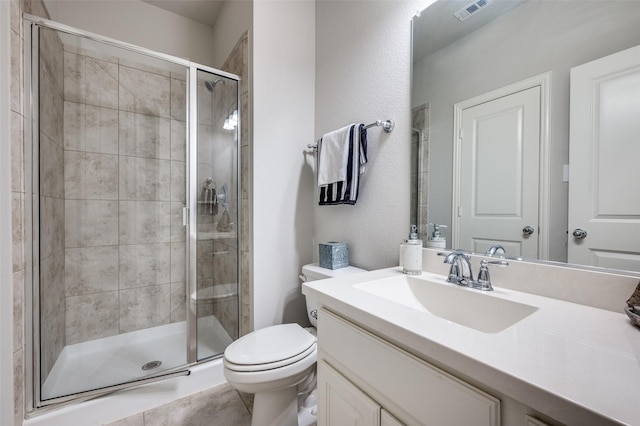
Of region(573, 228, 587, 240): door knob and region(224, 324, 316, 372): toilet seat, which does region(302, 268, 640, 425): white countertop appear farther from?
region(224, 324, 316, 372): toilet seat

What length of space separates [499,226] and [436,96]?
593 millimetres

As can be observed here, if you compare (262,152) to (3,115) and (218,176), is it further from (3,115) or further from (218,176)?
(3,115)

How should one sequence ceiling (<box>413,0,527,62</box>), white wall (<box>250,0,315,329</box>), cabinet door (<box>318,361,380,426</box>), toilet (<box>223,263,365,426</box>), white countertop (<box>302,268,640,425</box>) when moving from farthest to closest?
white wall (<box>250,0,315,329</box>), toilet (<box>223,263,365,426</box>), ceiling (<box>413,0,527,62</box>), cabinet door (<box>318,361,380,426</box>), white countertop (<box>302,268,640,425</box>)

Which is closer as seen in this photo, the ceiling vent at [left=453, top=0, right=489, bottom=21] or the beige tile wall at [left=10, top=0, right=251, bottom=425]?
the ceiling vent at [left=453, top=0, right=489, bottom=21]

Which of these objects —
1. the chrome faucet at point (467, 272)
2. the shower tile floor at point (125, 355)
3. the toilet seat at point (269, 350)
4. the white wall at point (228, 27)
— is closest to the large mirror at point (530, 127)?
the chrome faucet at point (467, 272)

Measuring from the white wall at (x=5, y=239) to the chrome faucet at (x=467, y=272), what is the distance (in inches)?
66.3

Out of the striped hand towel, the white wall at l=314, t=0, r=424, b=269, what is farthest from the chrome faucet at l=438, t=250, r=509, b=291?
the striped hand towel

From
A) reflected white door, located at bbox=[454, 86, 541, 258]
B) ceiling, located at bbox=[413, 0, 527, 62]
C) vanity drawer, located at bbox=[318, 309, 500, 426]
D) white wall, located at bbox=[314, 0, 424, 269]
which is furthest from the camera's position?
white wall, located at bbox=[314, 0, 424, 269]

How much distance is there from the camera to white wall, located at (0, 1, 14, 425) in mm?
995

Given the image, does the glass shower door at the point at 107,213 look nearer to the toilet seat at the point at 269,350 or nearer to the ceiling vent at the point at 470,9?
the toilet seat at the point at 269,350

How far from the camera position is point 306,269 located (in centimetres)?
150

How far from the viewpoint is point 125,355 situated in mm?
1667

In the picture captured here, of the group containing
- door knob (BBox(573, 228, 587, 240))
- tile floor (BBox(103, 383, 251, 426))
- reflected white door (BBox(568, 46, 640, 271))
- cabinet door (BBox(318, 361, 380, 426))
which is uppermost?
reflected white door (BBox(568, 46, 640, 271))

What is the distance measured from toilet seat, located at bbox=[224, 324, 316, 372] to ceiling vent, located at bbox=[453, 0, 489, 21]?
4.93 feet
